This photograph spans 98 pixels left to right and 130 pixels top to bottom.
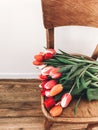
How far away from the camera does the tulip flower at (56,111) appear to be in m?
0.93

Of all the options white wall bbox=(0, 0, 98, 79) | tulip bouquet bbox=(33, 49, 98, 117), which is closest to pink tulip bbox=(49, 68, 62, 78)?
tulip bouquet bbox=(33, 49, 98, 117)

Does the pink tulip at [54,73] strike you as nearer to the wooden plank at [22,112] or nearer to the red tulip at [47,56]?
the red tulip at [47,56]

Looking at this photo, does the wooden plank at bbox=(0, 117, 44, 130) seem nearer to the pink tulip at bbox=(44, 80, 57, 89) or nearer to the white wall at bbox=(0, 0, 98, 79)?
the white wall at bbox=(0, 0, 98, 79)

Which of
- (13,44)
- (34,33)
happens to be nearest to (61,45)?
(34,33)

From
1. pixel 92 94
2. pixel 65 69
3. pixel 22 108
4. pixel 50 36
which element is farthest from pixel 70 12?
pixel 22 108

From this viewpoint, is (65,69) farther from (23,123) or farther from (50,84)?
(23,123)

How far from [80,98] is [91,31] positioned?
1.71ft

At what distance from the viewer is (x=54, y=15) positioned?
3.58 feet

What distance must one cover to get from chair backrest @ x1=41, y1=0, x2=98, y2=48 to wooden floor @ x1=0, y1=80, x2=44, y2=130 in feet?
1.79

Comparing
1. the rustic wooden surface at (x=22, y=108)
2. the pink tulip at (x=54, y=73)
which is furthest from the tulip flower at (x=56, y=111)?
the rustic wooden surface at (x=22, y=108)

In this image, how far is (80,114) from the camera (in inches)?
37.4

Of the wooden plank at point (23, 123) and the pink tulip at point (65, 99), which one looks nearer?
the pink tulip at point (65, 99)

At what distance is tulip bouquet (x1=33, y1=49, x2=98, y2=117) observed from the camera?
938mm

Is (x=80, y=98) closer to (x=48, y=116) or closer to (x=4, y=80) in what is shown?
(x=48, y=116)
